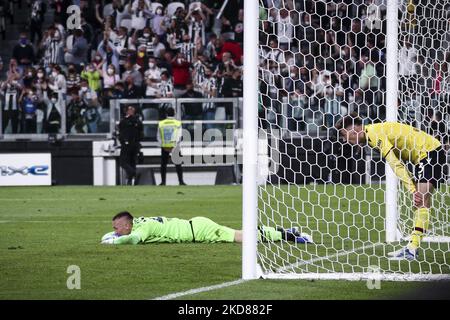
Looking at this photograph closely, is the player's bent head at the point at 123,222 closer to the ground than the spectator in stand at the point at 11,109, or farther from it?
closer to the ground

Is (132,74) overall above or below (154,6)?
below

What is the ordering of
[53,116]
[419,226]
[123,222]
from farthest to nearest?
[53,116] < [123,222] < [419,226]

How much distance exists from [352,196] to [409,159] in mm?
6917

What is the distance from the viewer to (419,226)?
10.1 metres

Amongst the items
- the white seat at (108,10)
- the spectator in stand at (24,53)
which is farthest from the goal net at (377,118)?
the spectator in stand at (24,53)

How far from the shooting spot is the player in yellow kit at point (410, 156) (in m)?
10.0

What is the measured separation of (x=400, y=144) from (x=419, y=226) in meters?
0.87

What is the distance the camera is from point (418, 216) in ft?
33.0

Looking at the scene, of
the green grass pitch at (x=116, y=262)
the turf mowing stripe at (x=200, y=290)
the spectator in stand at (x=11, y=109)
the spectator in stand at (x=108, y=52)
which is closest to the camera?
the turf mowing stripe at (x=200, y=290)

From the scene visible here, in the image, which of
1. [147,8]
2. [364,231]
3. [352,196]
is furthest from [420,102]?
[147,8]

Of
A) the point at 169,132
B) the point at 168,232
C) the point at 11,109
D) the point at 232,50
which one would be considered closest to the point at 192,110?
the point at 169,132

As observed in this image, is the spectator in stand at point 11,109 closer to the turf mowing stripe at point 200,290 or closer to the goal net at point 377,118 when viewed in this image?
the goal net at point 377,118

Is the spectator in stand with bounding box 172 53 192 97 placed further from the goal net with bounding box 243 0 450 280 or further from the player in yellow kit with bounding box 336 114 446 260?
the player in yellow kit with bounding box 336 114 446 260

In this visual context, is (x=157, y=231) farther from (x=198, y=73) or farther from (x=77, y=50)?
(x=77, y=50)
